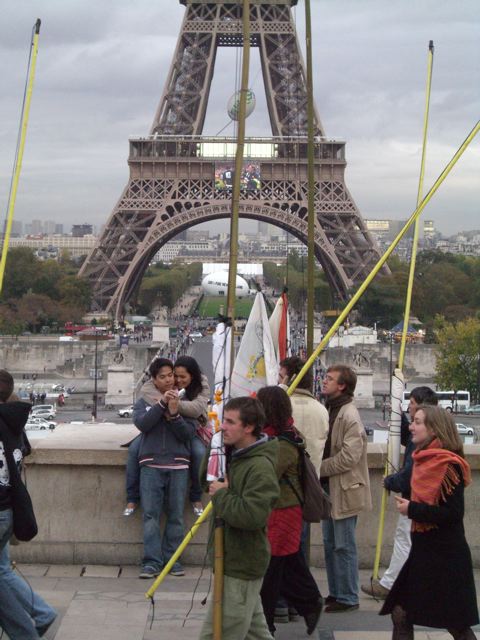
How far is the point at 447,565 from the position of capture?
5.62m

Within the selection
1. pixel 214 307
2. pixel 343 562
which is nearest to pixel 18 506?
pixel 343 562

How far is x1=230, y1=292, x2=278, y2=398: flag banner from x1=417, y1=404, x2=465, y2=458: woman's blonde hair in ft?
4.64

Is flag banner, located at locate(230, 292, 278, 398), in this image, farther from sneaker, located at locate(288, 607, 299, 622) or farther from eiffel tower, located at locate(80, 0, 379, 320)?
eiffel tower, located at locate(80, 0, 379, 320)

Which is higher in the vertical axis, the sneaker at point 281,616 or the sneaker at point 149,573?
the sneaker at point 149,573

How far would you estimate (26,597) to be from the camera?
606 cm

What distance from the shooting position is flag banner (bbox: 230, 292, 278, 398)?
22.8ft

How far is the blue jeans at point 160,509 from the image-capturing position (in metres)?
7.55

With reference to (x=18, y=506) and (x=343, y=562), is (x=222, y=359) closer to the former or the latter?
(x=18, y=506)

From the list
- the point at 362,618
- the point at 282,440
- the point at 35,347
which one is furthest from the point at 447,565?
the point at 35,347

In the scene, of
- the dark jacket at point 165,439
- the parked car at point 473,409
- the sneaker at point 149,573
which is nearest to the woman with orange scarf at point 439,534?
the dark jacket at point 165,439

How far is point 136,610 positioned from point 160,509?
97 cm

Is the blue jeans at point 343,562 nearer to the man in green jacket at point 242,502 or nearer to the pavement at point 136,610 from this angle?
the pavement at point 136,610

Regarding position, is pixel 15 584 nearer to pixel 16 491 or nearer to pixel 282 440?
pixel 16 491

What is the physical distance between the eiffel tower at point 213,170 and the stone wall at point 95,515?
173ft
